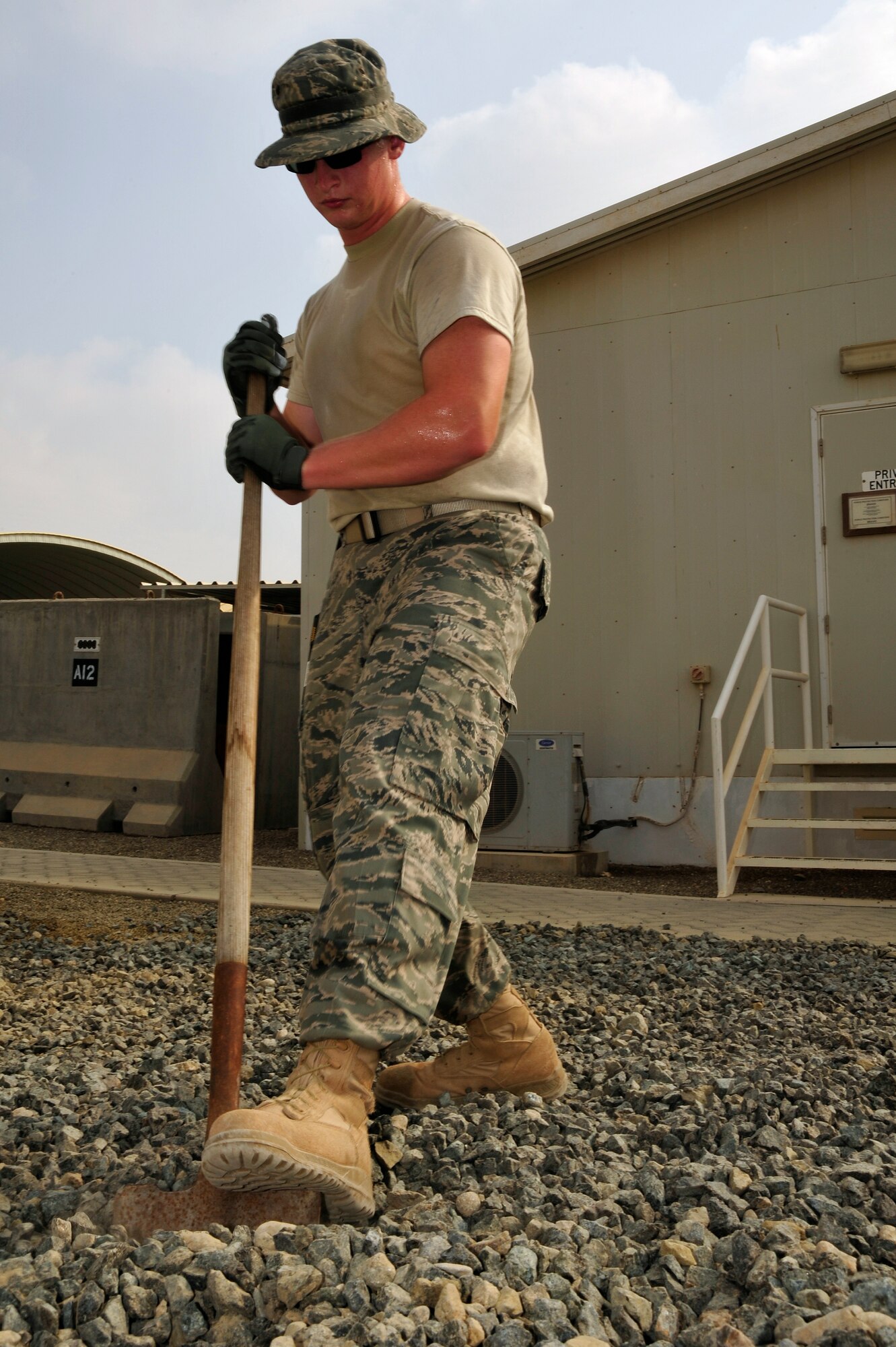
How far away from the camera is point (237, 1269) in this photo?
149 cm

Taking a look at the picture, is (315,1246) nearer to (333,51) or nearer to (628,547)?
(333,51)

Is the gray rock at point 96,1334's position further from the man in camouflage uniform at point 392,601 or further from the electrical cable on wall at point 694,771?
the electrical cable on wall at point 694,771

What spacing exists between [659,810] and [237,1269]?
6.78 metres

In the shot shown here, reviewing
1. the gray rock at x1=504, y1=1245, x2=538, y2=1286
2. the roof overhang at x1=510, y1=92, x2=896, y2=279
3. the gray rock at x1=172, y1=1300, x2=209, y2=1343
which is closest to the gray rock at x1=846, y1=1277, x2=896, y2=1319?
the gray rock at x1=504, y1=1245, x2=538, y2=1286

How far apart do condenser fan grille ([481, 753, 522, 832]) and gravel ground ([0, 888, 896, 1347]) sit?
4308mm

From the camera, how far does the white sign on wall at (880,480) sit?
24.6 ft

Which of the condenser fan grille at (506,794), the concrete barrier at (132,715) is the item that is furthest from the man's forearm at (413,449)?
the concrete barrier at (132,715)

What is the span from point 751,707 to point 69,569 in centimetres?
1550

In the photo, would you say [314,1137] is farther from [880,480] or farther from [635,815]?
[880,480]

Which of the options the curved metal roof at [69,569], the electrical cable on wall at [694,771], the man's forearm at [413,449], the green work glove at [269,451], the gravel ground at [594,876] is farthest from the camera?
the curved metal roof at [69,569]

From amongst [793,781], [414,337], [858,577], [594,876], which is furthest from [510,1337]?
[858,577]

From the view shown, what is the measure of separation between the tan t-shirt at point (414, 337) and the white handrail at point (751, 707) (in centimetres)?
432

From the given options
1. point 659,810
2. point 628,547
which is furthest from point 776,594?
point 659,810

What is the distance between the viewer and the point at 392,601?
7.13ft
